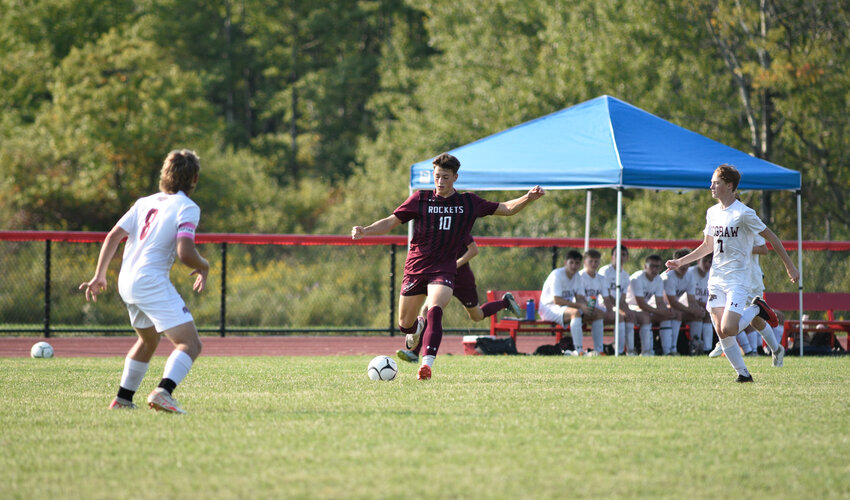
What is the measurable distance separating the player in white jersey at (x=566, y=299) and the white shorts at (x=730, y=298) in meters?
4.74

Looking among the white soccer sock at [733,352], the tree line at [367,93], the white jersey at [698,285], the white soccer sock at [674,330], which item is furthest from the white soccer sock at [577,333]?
the tree line at [367,93]

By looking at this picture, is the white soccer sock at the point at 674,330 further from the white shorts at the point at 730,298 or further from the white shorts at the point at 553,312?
the white shorts at the point at 730,298

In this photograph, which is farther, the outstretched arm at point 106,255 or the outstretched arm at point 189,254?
the outstretched arm at point 106,255

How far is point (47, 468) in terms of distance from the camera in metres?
5.07

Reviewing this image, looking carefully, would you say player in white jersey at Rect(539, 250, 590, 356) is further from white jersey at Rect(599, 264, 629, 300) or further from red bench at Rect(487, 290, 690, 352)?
white jersey at Rect(599, 264, 629, 300)

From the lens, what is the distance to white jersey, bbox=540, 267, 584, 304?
1465 cm

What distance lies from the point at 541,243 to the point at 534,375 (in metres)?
8.14

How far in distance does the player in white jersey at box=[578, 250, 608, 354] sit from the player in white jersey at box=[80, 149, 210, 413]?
8.58 metres

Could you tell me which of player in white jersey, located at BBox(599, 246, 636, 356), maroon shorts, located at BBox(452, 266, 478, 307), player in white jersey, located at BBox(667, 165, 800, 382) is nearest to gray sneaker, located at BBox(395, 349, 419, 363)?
maroon shorts, located at BBox(452, 266, 478, 307)

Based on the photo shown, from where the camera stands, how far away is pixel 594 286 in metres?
14.9

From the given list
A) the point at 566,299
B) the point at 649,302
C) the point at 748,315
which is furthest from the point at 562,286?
the point at 748,315

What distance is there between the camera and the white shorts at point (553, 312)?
14.6m

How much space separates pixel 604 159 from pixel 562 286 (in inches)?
76.2

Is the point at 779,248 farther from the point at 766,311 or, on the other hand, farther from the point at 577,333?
the point at 577,333
